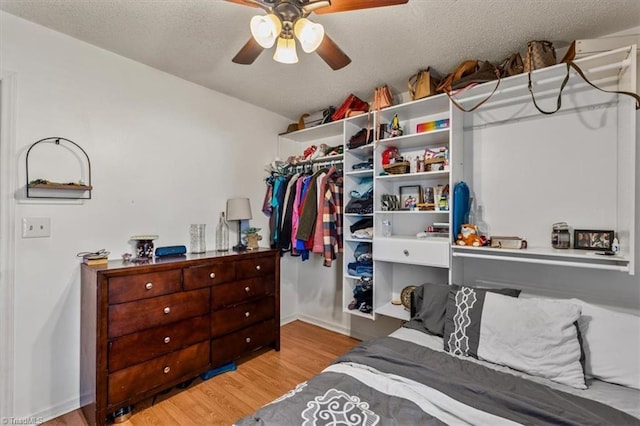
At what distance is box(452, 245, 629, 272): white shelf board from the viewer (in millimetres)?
1578

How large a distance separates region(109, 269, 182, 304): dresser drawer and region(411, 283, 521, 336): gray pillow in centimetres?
167

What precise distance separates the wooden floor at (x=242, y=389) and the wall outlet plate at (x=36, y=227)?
116 cm

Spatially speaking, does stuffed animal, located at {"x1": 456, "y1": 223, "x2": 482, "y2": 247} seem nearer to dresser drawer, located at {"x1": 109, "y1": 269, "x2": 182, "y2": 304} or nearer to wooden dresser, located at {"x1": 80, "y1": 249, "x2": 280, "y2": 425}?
wooden dresser, located at {"x1": 80, "y1": 249, "x2": 280, "y2": 425}

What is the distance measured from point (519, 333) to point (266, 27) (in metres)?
1.93

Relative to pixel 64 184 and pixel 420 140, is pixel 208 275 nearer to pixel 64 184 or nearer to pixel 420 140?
pixel 64 184

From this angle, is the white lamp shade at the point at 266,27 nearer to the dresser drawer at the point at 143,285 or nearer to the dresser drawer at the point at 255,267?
the dresser drawer at the point at 143,285

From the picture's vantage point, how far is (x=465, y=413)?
1.04 metres

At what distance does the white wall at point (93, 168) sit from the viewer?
1743 millimetres

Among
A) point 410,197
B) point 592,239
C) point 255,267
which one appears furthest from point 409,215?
point 255,267

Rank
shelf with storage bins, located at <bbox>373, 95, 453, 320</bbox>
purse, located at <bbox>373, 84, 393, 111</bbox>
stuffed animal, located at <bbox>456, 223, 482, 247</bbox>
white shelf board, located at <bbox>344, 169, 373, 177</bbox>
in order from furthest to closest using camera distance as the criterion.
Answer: white shelf board, located at <bbox>344, 169, 373, 177</bbox>, purse, located at <bbox>373, 84, 393, 111</bbox>, shelf with storage bins, located at <bbox>373, 95, 453, 320</bbox>, stuffed animal, located at <bbox>456, 223, 482, 247</bbox>

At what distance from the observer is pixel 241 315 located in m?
2.39

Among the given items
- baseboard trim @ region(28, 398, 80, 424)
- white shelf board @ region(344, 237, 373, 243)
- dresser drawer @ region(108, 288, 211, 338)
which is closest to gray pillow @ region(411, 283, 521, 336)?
white shelf board @ region(344, 237, 373, 243)

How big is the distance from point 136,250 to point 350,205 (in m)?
1.79

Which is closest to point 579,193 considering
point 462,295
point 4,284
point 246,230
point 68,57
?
point 462,295
